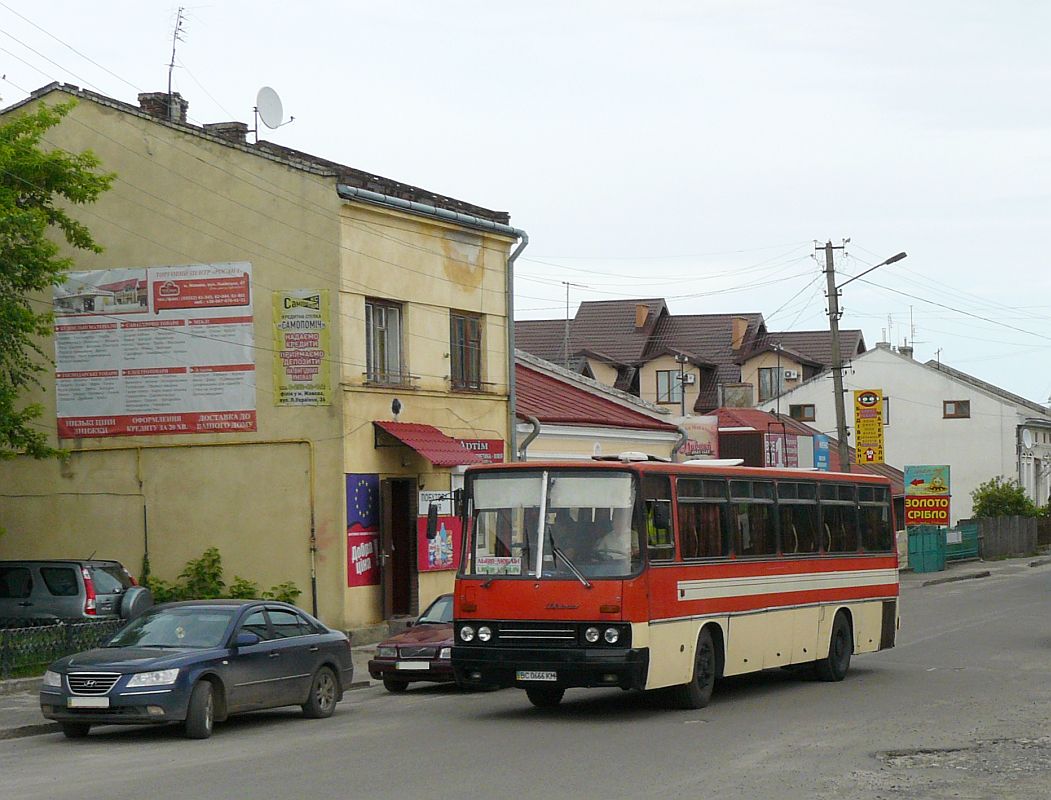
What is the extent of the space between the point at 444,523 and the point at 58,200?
9713 mm

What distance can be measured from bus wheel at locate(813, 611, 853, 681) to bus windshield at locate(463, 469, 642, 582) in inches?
230

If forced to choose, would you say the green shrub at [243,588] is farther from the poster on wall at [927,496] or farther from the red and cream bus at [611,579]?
the poster on wall at [927,496]

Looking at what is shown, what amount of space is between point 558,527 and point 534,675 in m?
1.55

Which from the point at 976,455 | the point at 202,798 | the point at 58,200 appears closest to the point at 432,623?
the point at 202,798

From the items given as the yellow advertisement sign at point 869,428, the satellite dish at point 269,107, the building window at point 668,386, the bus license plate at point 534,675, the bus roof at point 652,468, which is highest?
the satellite dish at point 269,107

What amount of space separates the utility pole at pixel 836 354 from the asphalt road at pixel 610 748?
70.6 ft

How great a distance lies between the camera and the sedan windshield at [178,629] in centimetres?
1633

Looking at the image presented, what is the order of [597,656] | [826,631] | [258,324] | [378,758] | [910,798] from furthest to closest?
[258,324] → [826,631] → [597,656] → [378,758] → [910,798]

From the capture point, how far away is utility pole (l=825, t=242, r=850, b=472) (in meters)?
42.8

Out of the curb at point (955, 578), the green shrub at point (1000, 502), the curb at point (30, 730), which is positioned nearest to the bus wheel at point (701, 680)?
the curb at point (30, 730)

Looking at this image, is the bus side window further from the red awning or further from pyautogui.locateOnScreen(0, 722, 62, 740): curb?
the red awning

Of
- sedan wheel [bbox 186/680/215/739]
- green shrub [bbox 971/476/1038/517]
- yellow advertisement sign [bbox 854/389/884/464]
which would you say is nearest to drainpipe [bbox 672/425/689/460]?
yellow advertisement sign [bbox 854/389/884/464]

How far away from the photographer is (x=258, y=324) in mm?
28672

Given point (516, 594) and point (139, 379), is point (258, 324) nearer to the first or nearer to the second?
point (139, 379)
